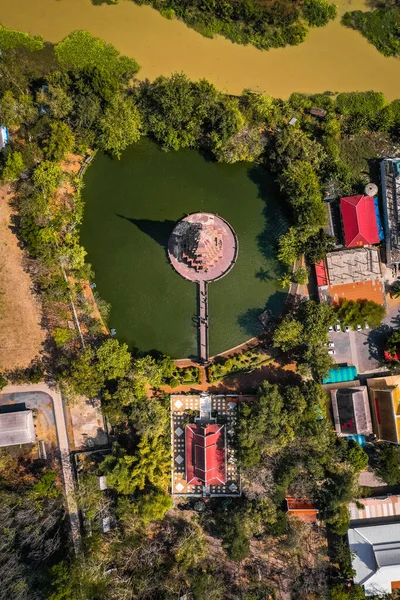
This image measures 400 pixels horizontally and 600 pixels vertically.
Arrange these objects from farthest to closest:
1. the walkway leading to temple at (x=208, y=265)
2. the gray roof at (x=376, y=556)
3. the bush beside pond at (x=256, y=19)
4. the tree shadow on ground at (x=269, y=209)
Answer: the tree shadow on ground at (x=269, y=209)
the bush beside pond at (x=256, y=19)
the walkway leading to temple at (x=208, y=265)
the gray roof at (x=376, y=556)

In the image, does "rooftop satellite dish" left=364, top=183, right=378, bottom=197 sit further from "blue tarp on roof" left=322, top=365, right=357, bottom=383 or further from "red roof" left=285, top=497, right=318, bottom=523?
"red roof" left=285, top=497, right=318, bottom=523

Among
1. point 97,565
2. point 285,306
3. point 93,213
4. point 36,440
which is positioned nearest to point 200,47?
point 93,213

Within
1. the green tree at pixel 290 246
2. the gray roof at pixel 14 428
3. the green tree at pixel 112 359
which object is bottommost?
the gray roof at pixel 14 428

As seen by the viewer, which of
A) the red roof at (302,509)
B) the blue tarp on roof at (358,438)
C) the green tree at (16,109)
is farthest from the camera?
the blue tarp on roof at (358,438)

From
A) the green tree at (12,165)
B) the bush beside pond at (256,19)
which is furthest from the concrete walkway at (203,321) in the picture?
the bush beside pond at (256,19)

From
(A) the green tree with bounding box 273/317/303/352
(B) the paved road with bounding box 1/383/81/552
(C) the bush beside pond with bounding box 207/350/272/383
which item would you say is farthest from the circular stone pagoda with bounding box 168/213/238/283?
(B) the paved road with bounding box 1/383/81/552

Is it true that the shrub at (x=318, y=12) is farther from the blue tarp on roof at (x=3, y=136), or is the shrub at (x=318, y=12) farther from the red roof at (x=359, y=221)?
the blue tarp on roof at (x=3, y=136)

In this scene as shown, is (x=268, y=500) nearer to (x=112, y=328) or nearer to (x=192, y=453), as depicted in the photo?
(x=192, y=453)
